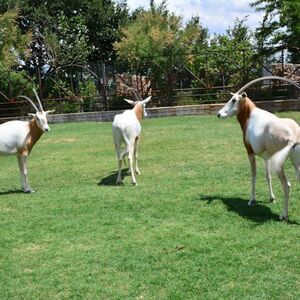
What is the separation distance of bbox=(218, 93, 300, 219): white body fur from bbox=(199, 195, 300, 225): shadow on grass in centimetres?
15

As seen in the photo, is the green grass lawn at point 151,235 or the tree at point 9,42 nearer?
the green grass lawn at point 151,235

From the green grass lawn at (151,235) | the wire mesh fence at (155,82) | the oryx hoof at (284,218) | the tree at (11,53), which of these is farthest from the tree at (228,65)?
the oryx hoof at (284,218)

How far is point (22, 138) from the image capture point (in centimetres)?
923

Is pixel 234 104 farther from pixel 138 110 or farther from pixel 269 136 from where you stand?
pixel 138 110

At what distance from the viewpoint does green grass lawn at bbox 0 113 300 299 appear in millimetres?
4680

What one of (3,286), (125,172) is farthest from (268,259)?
(125,172)

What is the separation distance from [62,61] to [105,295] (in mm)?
27907

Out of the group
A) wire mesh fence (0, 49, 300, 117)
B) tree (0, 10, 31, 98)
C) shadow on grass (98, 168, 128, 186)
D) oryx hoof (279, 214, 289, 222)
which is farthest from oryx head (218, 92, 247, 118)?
tree (0, 10, 31, 98)

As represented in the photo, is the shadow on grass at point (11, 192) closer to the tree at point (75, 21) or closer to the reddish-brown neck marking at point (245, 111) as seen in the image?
the reddish-brown neck marking at point (245, 111)

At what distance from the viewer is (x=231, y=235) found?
591 centimetres

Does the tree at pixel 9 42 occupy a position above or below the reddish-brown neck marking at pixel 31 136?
above

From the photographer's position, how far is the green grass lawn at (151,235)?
468 centimetres

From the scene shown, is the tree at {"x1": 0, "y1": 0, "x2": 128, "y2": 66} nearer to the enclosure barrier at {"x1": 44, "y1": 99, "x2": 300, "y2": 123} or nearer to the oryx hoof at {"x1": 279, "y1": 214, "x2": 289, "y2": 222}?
the enclosure barrier at {"x1": 44, "y1": 99, "x2": 300, "y2": 123}

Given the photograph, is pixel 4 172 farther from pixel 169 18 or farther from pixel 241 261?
pixel 169 18
